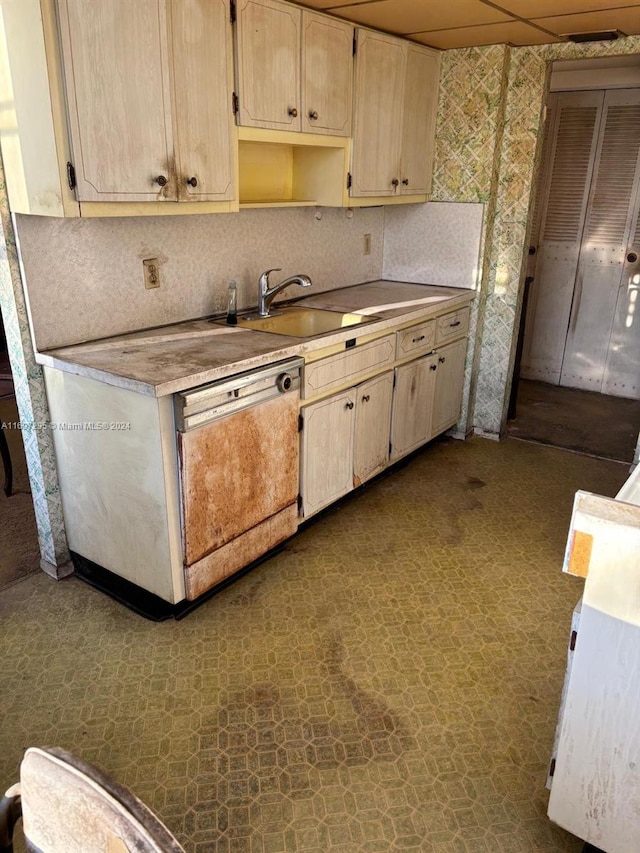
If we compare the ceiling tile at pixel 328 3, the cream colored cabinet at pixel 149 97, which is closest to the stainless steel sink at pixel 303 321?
the cream colored cabinet at pixel 149 97

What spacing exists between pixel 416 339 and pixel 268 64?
1.51m

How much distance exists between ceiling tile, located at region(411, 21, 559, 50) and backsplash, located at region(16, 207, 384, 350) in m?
0.99

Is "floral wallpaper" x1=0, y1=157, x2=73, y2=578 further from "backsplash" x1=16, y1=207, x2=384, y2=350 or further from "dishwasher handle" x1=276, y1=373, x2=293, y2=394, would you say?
"dishwasher handle" x1=276, y1=373, x2=293, y2=394

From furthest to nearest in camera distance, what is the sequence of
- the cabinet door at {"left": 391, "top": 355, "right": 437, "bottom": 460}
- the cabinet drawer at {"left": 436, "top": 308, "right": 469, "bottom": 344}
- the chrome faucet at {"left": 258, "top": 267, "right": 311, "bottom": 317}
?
the cabinet drawer at {"left": 436, "top": 308, "right": 469, "bottom": 344}, the cabinet door at {"left": 391, "top": 355, "right": 437, "bottom": 460}, the chrome faucet at {"left": 258, "top": 267, "right": 311, "bottom": 317}

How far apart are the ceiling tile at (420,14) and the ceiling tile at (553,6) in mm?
87

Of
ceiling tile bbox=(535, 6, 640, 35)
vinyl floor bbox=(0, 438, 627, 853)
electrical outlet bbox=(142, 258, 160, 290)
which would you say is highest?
ceiling tile bbox=(535, 6, 640, 35)

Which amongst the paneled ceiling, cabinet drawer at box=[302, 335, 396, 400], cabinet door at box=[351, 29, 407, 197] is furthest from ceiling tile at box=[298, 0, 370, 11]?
cabinet drawer at box=[302, 335, 396, 400]

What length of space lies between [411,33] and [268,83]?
3.71ft

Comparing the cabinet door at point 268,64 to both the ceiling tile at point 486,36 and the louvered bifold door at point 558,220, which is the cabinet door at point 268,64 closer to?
the ceiling tile at point 486,36

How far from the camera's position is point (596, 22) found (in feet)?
9.87

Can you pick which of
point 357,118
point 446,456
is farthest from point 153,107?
point 446,456

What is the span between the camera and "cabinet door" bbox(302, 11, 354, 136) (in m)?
2.80

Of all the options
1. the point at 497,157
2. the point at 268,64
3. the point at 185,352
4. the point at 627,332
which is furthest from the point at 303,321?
the point at 627,332

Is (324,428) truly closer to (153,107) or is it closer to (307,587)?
(307,587)
